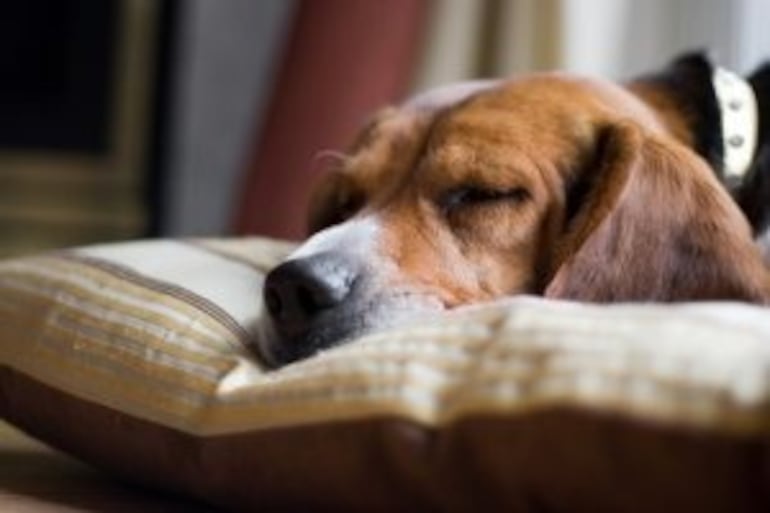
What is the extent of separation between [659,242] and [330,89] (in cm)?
163

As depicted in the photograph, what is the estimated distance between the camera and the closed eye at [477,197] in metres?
1.60

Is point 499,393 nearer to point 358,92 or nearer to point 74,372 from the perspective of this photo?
point 74,372

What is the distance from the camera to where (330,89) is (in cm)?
301

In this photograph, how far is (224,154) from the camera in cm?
419

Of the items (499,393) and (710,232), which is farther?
(710,232)

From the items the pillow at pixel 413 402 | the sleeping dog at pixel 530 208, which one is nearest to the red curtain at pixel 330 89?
the sleeping dog at pixel 530 208

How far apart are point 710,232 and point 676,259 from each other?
0.05 metres

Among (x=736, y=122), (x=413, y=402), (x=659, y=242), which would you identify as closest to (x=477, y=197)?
(x=659, y=242)

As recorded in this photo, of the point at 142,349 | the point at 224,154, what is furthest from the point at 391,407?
the point at 224,154

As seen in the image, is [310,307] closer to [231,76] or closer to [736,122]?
[736,122]

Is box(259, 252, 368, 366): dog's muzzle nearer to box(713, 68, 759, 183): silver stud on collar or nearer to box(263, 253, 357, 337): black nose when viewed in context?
box(263, 253, 357, 337): black nose

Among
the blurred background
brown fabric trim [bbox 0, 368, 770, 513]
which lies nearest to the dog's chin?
brown fabric trim [bbox 0, 368, 770, 513]

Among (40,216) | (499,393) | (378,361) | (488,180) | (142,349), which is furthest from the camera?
(40,216)

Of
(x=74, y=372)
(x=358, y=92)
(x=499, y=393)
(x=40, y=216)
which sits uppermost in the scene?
(x=499, y=393)
